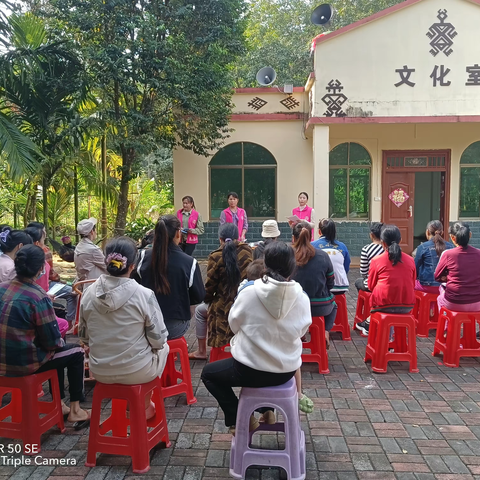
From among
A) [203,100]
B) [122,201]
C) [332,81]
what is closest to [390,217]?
[332,81]

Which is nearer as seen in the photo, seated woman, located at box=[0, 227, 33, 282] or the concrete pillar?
seated woman, located at box=[0, 227, 33, 282]

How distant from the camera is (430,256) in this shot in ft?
16.4

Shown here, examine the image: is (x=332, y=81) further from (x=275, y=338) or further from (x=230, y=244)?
(x=275, y=338)

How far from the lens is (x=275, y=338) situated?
8.27ft

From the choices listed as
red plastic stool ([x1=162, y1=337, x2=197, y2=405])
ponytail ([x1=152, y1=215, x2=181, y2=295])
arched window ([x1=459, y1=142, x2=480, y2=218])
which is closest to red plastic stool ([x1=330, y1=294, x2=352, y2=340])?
red plastic stool ([x1=162, y1=337, x2=197, y2=405])

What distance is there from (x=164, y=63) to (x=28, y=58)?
81.7 inches

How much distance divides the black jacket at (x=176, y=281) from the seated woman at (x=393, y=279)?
173cm

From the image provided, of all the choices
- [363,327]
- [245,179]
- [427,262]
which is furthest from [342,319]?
[245,179]

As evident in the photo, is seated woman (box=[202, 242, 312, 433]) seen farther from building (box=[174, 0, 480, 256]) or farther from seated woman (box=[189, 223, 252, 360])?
building (box=[174, 0, 480, 256])

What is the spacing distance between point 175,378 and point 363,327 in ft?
8.23

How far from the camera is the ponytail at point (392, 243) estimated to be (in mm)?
4105

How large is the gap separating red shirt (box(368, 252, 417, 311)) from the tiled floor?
631mm

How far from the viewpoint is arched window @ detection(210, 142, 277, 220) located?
10.2m

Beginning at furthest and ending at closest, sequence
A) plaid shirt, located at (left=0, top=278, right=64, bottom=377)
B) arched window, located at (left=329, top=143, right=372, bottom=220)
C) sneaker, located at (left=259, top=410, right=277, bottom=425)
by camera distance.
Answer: arched window, located at (left=329, top=143, right=372, bottom=220) → sneaker, located at (left=259, top=410, right=277, bottom=425) → plaid shirt, located at (left=0, top=278, right=64, bottom=377)
